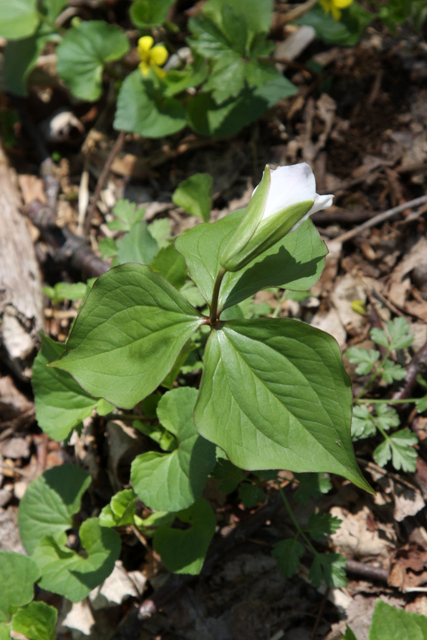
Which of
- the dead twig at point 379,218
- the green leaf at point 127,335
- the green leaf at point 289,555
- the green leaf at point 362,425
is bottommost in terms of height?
the green leaf at point 289,555

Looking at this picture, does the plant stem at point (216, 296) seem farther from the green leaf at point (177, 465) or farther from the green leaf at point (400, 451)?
the green leaf at point (400, 451)

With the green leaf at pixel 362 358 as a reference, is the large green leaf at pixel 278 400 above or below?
above

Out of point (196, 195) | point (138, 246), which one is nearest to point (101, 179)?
point (196, 195)

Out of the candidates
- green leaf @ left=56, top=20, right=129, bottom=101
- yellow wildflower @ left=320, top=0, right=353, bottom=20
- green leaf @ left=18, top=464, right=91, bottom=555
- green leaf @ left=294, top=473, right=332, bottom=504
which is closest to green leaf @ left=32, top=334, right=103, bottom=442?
green leaf @ left=18, top=464, right=91, bottom=555

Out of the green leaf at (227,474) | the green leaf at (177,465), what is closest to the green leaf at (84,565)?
the green leaf at (177,465)

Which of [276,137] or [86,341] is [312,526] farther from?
[276,137]

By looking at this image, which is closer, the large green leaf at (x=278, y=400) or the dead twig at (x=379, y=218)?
the large green leaf at (x=278, y=400)

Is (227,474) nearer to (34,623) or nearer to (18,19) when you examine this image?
(34,623)
